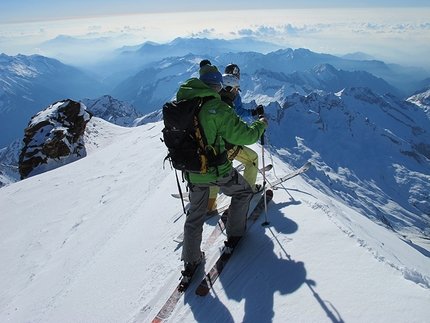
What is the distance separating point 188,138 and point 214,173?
2.45ft

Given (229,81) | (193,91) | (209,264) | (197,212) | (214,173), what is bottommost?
(209,264)

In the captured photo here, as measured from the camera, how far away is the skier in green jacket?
13.6 ft

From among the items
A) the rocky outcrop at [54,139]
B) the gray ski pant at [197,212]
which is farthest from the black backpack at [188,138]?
the rocky outcrop at [54,139]

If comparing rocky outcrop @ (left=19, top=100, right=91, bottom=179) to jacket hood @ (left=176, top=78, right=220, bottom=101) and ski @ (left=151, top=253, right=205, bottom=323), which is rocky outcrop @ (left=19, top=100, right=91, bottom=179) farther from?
jacket hood @ (left=176, top=78, right=220, bottom=101)

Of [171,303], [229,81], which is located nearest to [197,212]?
[171,303]

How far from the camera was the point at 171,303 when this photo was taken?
173 inches

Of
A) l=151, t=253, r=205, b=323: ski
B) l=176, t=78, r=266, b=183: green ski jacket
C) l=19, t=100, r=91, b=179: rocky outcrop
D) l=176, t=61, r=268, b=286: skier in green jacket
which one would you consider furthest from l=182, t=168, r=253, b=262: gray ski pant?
l=19, t=100, r=91, b=179: rocky outcrop

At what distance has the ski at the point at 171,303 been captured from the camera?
4.19 m

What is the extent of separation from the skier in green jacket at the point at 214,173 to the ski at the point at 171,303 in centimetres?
8

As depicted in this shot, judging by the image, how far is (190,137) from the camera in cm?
423

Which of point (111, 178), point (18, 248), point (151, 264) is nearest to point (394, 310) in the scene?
point (151, 264)

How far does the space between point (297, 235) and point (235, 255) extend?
117cm

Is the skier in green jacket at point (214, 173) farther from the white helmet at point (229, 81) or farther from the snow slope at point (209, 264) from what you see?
the white helmet at point (229, 81)

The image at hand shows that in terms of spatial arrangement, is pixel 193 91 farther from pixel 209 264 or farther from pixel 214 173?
pixel 209 264
